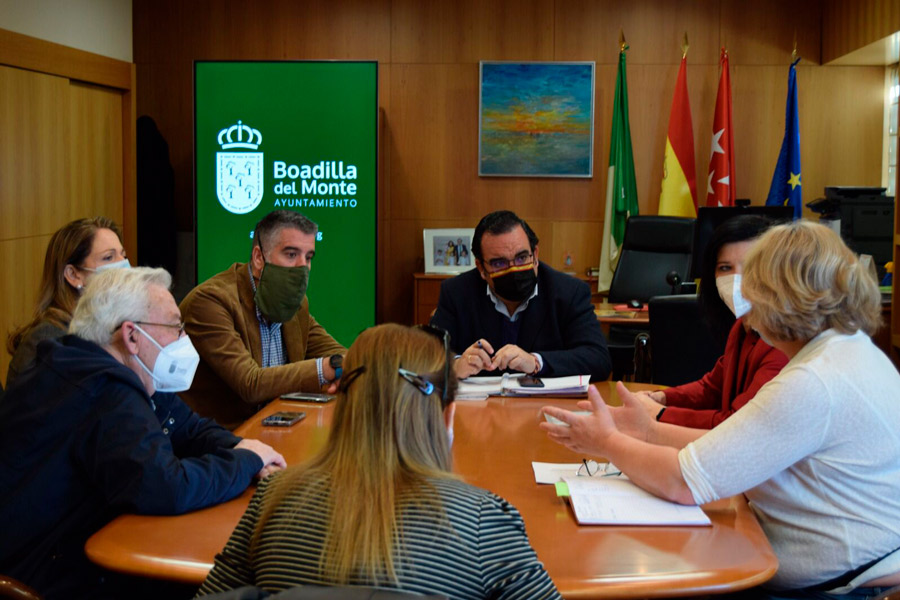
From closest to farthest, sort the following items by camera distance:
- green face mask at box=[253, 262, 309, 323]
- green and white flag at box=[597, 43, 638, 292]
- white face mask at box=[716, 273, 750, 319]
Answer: white face mask at box=[716, 273, 750, 319], green face mask at box=[253, 262, 309, 323], green and white flag at box=[597, 43, 638, 292]

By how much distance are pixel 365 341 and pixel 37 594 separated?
2.79 ft

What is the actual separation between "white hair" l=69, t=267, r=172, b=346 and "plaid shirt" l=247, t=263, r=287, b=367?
109 centimetres

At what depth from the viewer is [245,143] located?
688cm

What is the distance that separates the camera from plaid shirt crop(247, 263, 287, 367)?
3.37 m

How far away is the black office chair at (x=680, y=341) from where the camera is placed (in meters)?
3.92

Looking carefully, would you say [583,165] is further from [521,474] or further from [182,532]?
[182,532]

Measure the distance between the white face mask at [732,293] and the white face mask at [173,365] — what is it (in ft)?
5.15

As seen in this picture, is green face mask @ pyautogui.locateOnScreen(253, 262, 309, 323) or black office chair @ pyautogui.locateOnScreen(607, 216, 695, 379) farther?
black office chair @ pyautogui.locateOnScreen(607, 216, 695, 379)

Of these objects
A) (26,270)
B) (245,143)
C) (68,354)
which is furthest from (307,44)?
(68,354)

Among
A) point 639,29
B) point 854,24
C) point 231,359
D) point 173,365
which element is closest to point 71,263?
point 231,359

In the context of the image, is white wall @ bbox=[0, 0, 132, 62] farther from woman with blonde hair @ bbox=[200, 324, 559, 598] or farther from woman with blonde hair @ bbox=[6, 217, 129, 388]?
woman with blonde hair @ bbox=[200, 324, 559, 598]

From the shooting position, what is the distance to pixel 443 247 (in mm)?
7414

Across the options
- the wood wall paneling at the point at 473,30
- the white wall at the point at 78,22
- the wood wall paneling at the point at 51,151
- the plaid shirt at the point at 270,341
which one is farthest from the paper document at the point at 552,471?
the wood wall paneling at the point at 473,30

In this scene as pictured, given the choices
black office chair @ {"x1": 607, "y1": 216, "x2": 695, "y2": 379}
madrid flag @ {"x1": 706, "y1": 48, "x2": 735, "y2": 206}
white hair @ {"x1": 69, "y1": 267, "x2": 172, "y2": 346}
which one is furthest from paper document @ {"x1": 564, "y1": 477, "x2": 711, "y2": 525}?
madrid flag @ {"x1": 706, "y1": 48, "x2": 735, "y2": 206}
